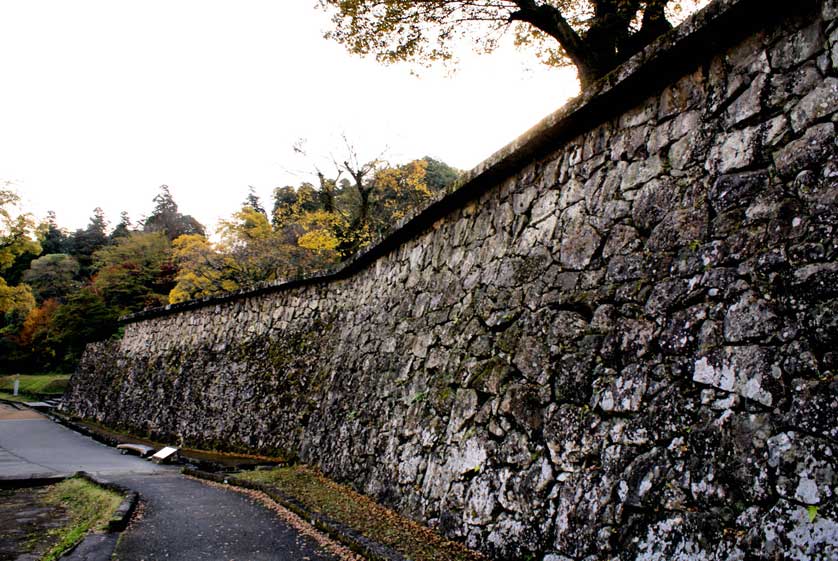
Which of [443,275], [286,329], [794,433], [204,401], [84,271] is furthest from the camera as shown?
[84,271]

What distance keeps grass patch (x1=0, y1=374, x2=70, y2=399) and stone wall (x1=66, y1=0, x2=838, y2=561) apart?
34.2m

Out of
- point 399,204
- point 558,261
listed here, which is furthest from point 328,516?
point 399,204

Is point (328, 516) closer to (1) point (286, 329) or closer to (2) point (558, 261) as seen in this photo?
(2) point (558, 261)

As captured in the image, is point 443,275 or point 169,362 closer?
point 443,275

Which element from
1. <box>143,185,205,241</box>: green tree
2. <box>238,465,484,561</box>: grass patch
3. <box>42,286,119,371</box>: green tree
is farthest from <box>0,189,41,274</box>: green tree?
<box>238,465,484,561</box>: grass patch

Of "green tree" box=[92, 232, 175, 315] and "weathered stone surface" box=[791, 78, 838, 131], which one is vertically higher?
"green tree" box=[92, 232, 175, 315]

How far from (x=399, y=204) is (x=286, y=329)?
14.6 m

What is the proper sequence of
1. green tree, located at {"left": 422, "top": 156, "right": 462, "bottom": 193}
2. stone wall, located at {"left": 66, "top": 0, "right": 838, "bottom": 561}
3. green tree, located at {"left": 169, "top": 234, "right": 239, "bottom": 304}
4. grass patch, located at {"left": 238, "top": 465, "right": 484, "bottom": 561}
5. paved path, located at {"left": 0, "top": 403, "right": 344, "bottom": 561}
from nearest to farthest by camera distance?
stone wall, located at {"left": 66, "top": 0, "right": 838, "bottom": 561}
grass patch, located at {"left": 238, "top": 465, "right": 484, "bottom": 561}
paved path, located at {"left": 0, "top": 403, "right": 344, "bottom": 561}
green tree, located at {"left": 169, "top": 234, "right": 239, "bottom": 304}
green tree, located at {"left": 422, "top": 156, "right": 462, "bottom": 193}

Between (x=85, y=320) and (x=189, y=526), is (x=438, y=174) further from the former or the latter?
(x=189, y=526)

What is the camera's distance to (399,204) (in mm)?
25000

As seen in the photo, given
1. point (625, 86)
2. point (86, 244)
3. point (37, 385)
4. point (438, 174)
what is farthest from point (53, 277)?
point (625, 86)

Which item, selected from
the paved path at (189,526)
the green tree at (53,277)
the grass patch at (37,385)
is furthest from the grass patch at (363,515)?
the green tree at (53,277)

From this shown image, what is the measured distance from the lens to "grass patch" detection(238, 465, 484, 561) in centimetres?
404

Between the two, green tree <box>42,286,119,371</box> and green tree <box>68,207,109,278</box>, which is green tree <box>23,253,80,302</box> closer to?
green tree <box>68,207,109,278</box>
